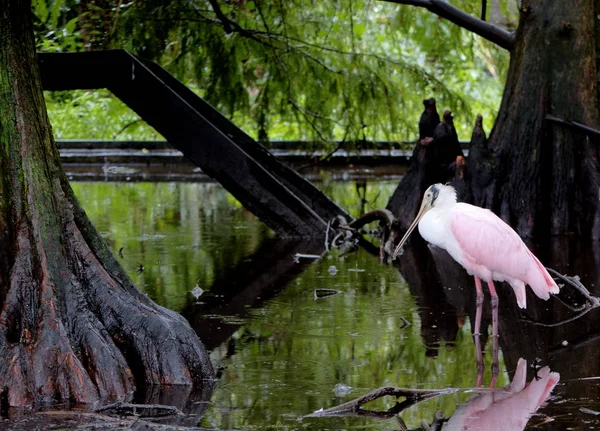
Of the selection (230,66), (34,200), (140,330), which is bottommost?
(140,330)

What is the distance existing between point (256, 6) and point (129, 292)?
690 cm

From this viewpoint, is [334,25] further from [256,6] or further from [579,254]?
[579,254]

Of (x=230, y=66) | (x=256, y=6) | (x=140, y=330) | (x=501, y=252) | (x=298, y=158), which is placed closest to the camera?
(x=140, y=330)

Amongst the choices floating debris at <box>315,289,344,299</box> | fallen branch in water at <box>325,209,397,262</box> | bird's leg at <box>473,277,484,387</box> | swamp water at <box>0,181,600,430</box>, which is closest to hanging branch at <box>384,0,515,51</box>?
swamp water at <box>0,181,600,430</box>

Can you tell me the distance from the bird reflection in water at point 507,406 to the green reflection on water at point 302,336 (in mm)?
112

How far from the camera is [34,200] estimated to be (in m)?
6.31

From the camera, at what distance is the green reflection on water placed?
18.9ft

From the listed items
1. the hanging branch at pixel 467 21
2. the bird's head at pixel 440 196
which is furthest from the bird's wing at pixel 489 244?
the hanging branch at pixel 467 21

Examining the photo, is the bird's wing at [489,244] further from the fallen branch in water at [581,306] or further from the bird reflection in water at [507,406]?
the bird reflection in water at [507,406]

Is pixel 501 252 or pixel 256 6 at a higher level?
pixel 256 6

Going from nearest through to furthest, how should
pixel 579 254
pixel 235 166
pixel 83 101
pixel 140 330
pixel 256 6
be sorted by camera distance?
pixel 140 330 < pixel 579 254 < pixel 235 166 < pixel 256 6 < pixel 83 101

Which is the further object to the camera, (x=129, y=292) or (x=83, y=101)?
(x=83, y=101)

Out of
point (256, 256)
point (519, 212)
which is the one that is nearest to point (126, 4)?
point (256, 256)

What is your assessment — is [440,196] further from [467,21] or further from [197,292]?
[467,21]
